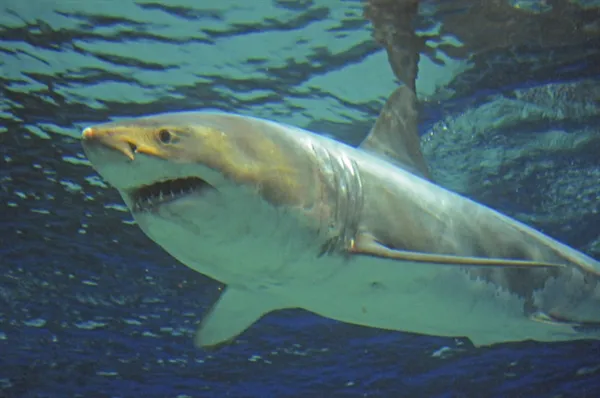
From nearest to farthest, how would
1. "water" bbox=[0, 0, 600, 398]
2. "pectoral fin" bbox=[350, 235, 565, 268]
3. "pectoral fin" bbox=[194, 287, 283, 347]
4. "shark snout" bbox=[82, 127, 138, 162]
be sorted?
1. "shark snout" bbox=[82, 127, 138, 162]
2. "pectoral fin" bbox=[350, 235, 565, 268]
3. "pectoral fin" bbox=[194, 287, 283, 347]
4. "water" bbox=[0, 0, 600, 398]

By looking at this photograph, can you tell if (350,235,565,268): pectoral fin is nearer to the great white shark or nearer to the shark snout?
the great white shark

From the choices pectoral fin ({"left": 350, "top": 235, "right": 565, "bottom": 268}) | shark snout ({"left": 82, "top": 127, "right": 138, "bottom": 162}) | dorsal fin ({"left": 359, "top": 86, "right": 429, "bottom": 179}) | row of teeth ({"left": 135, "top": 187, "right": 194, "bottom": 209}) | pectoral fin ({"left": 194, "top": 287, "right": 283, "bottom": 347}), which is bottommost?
pectoral fin ({"left": 194, "top": 287, "right": 283, "bottom": 347})

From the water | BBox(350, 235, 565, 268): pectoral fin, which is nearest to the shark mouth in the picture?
BBox(350, 235, 565, 268): pectoral fin

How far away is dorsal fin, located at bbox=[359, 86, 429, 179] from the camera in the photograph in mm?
5418

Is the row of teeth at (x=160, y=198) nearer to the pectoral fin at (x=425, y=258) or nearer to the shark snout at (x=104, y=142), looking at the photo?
the shark snout at (x=104, y=142)

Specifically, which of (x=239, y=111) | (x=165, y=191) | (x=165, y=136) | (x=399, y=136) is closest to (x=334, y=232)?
(x=165, y=191)

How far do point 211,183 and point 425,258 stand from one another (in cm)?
153

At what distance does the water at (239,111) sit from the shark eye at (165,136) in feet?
16.6

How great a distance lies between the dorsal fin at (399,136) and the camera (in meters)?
5.42

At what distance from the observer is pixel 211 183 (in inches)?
116

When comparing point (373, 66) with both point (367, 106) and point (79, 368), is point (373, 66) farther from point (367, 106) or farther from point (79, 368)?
point (79, 368)

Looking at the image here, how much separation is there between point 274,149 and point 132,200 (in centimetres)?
96

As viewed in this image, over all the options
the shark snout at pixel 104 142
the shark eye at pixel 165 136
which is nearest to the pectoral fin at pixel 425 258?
the shark eye at pixel 165 136

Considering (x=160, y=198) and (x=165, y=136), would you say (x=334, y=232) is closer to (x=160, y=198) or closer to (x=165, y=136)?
(x=160, y=198)
